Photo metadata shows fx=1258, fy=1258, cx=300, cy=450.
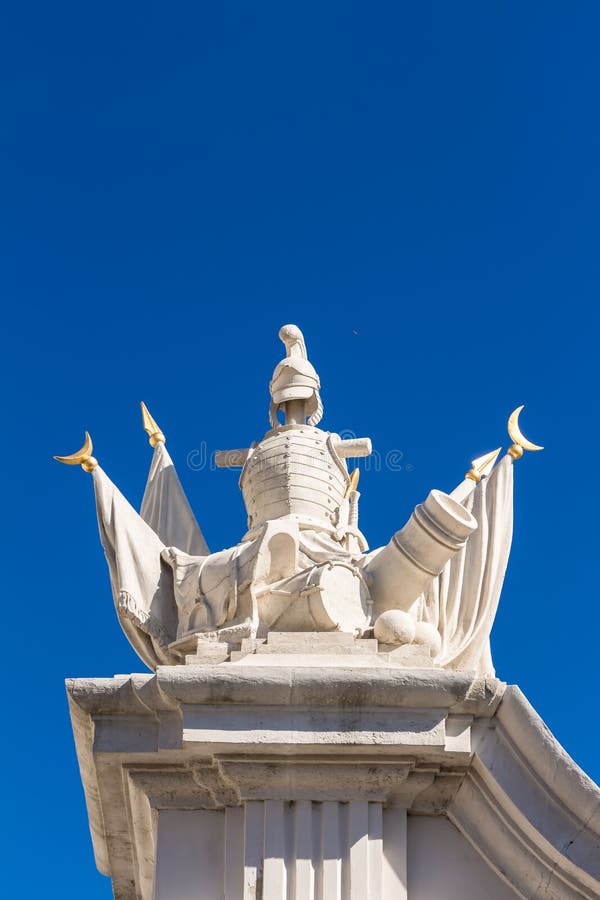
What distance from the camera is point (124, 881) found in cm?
891

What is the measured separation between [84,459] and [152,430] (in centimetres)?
169

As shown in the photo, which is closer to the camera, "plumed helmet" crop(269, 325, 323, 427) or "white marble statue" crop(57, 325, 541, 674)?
"white marble statue" crop(57, 325, 541, 674)

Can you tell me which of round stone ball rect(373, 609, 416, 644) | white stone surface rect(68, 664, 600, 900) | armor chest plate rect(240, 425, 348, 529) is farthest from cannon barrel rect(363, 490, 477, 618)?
white stone surface rect(68, 664, 600, 900)

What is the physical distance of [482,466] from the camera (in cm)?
1030

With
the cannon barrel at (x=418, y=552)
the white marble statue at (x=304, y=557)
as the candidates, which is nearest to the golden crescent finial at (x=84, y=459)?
the white marble statue at (x=304, y=557)

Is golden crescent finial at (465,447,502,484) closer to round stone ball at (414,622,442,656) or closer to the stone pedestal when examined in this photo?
round stone ball at (414,622,442,656)

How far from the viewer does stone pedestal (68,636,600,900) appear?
7.21m

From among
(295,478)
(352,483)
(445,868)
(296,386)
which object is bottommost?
(445,868)

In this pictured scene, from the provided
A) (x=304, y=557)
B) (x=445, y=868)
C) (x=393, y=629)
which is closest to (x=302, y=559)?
(x=304, y=557)

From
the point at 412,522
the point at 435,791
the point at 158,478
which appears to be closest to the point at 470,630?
the point at 412,522

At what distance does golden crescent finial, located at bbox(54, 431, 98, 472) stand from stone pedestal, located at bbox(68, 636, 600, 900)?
2619 mm

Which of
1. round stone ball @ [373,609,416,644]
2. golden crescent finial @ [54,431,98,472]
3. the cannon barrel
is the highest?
golden crescent finial @ [54,431,98,472]

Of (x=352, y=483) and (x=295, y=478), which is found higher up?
(x=352, y=483)

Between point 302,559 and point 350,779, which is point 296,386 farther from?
→ point 350,779
